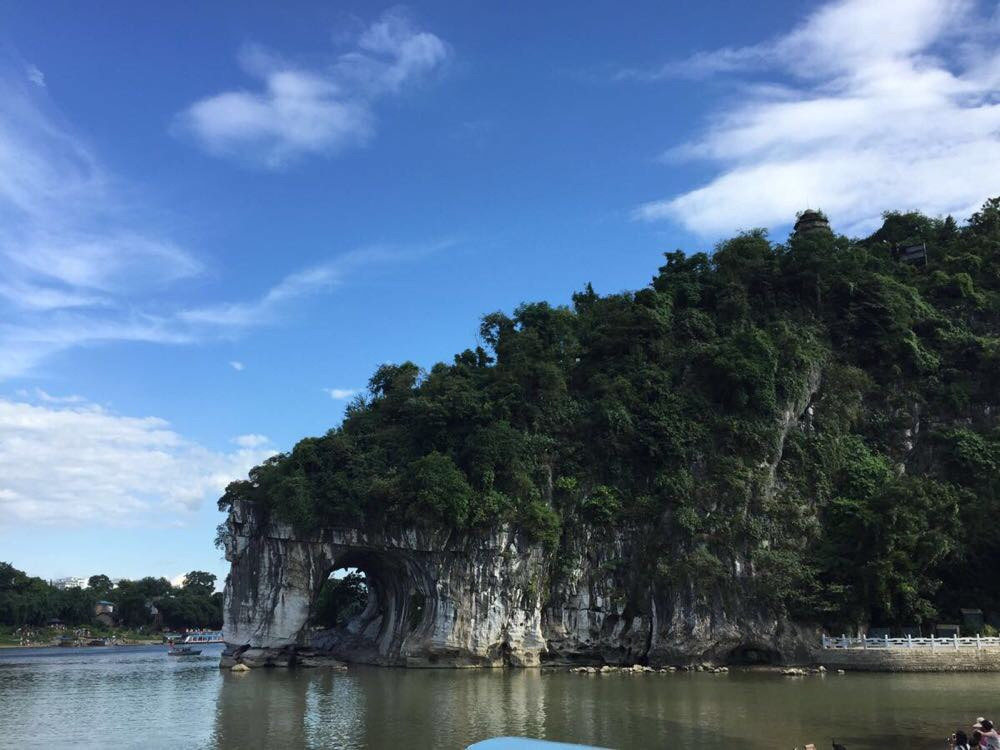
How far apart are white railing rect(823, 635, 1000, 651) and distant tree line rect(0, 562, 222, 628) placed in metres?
67.3

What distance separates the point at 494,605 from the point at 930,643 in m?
17.0

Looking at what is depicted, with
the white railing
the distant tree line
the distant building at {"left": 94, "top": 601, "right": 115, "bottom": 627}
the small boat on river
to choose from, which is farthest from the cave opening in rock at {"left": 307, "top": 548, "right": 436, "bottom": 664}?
the distant building at {"left": 94, "top": 601, "right": 115, "bottom": 627}

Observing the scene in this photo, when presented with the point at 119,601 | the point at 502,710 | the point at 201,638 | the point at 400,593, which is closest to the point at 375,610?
the point at 400,593

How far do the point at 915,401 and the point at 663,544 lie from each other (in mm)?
15103

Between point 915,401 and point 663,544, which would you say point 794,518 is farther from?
point 915,401

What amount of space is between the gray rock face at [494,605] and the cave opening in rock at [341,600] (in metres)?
11.9

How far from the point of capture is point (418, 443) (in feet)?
120

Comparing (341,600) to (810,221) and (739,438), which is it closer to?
(739,438)

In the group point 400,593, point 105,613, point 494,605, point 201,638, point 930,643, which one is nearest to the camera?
point 930,643

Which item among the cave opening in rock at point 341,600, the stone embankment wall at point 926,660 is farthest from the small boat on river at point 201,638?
the stone embankment wall at point 926,660

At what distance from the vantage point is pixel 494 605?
3322cm

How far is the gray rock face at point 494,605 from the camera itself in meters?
30.7

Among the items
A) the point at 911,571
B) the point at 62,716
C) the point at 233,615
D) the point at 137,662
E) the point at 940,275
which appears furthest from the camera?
the point at 137,662

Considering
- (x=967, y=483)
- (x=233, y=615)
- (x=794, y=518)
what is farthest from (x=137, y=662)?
(x=967, y=483)
